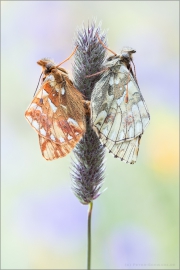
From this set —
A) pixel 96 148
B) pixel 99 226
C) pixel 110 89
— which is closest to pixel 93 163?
pixel 96 148

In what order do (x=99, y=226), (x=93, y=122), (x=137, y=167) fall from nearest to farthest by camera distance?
1. (x=93, y=122)
2. (x=99, y=226)
3. (x=137, y=167)

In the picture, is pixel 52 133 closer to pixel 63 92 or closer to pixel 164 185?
pixel 63 92

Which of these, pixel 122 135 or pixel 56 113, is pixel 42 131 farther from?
pixel 122 135

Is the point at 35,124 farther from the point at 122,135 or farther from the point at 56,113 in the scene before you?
the point at 122,135

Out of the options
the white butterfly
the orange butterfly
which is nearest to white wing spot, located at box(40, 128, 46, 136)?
the orange butterfly

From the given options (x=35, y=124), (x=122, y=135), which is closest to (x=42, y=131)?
(x=35, y=124)

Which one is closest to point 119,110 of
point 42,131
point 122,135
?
point 122,135
